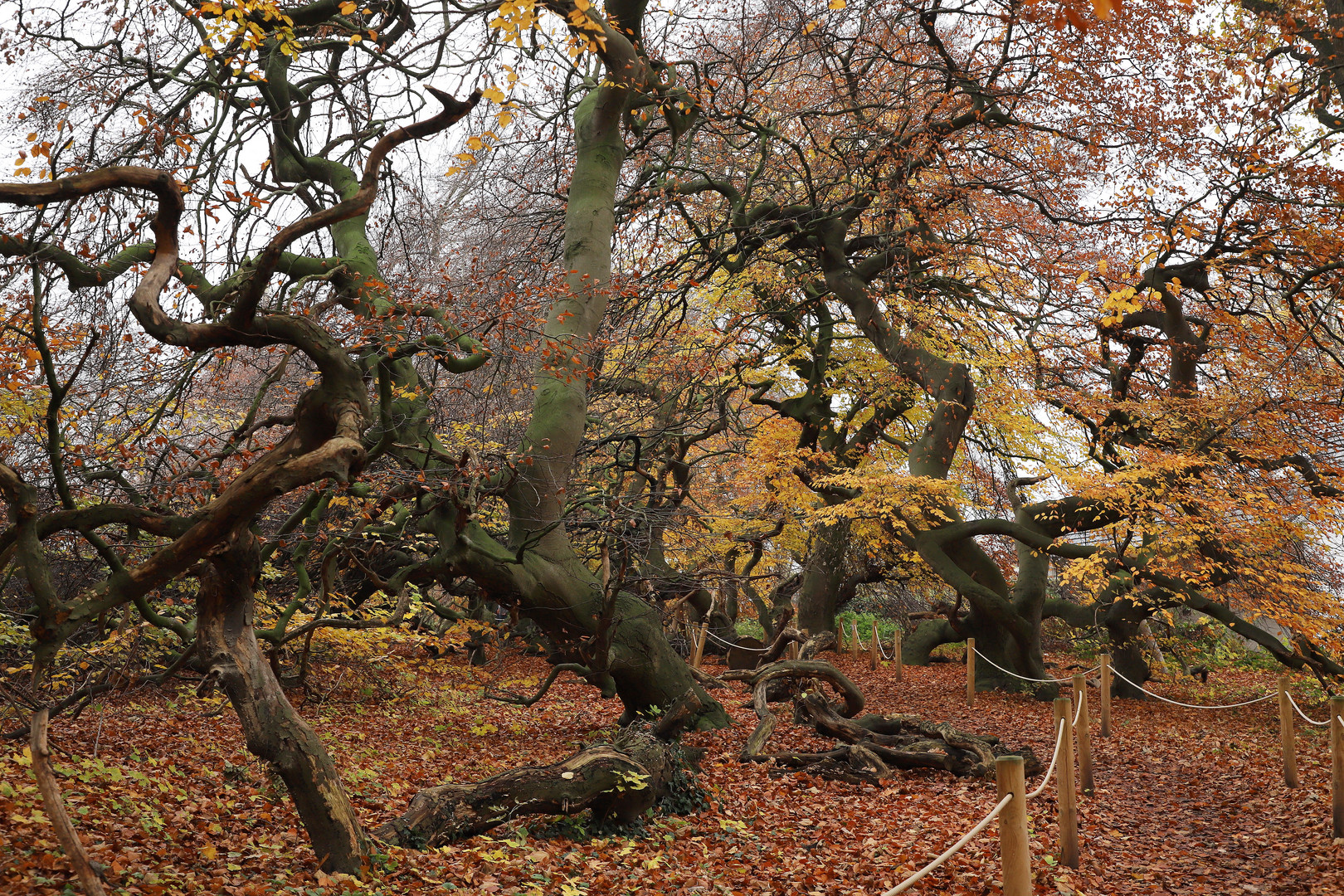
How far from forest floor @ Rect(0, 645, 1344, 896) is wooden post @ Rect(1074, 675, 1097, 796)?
0.22 metres

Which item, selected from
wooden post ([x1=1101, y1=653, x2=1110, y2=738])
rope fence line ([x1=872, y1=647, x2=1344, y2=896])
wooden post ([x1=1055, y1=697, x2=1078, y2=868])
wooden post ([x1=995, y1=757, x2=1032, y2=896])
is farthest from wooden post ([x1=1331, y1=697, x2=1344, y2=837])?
wooden post ([x1=1101, y1=653, x2=1110, y2=738])

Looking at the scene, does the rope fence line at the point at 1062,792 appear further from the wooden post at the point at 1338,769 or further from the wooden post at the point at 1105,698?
the wooden post at the point at 1105,698

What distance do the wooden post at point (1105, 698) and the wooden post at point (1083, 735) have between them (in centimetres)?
311

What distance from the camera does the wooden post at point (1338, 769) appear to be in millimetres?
5719

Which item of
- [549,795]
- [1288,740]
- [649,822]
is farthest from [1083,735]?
[549,795]

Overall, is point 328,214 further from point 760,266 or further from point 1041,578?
point 1041,578

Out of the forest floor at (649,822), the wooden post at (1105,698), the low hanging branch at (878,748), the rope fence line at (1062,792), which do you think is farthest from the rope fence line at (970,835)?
the wooden post at (1105,698)

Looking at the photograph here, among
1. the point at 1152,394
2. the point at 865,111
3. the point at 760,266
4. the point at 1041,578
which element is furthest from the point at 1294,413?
the point at 760,266

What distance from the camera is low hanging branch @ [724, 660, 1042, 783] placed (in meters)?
7.93

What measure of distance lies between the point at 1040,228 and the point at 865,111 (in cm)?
339

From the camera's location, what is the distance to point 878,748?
8.23m

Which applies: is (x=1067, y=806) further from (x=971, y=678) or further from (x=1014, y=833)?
(x=971, y=678)

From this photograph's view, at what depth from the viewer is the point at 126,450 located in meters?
5.75

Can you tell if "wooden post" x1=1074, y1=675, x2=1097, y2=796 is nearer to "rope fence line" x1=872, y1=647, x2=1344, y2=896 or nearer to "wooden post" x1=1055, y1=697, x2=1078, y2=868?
"rope fence line" x1=872, y1=647, x2=1344, y2=896
